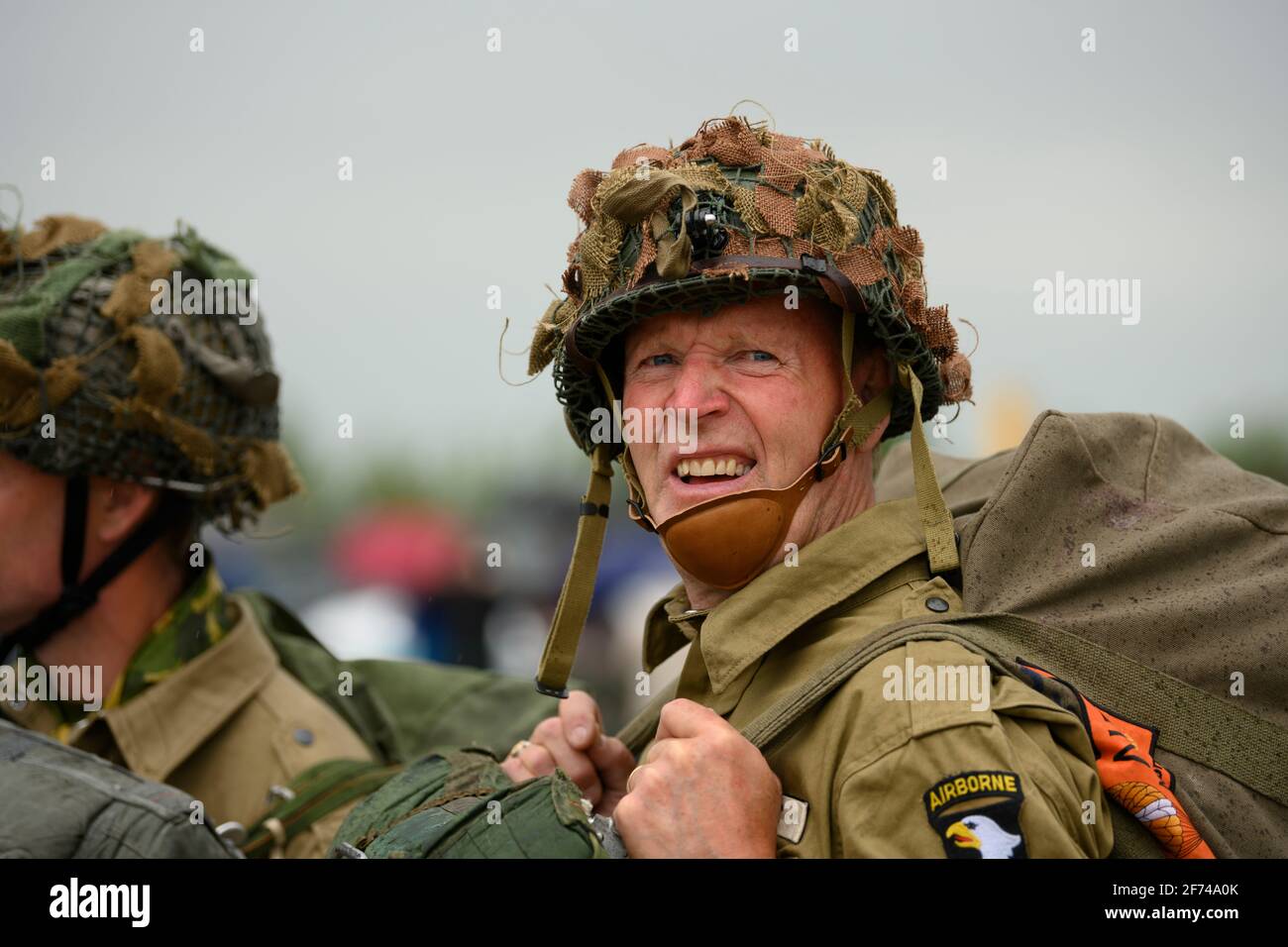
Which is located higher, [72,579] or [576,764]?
[72,579]

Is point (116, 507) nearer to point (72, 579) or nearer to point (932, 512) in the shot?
point (72, 579)

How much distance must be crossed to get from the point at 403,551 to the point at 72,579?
3.98 m

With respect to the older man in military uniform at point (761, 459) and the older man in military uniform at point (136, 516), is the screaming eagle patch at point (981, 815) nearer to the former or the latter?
the older man in military uniform at point (761, 459)

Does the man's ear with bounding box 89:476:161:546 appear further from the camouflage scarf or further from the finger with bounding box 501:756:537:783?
the finger with bounding box 501:756:537:783

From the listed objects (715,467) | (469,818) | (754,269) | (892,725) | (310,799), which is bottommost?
(310,799)

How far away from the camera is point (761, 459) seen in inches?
136

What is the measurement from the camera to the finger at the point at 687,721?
9.81 feet

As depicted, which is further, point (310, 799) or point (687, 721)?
point (310, 799)

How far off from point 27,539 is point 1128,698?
4.12 metres

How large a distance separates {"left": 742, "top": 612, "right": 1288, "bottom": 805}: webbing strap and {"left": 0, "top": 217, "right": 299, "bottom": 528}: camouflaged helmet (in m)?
3.29

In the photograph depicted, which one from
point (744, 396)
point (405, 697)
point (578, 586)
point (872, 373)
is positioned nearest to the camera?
point (744, 396)

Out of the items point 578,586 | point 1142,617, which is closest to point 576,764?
point 578,586

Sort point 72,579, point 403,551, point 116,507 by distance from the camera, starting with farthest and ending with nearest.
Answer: point 403,551, point 116,507, point 72,579

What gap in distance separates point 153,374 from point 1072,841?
A: 3.98 metres
